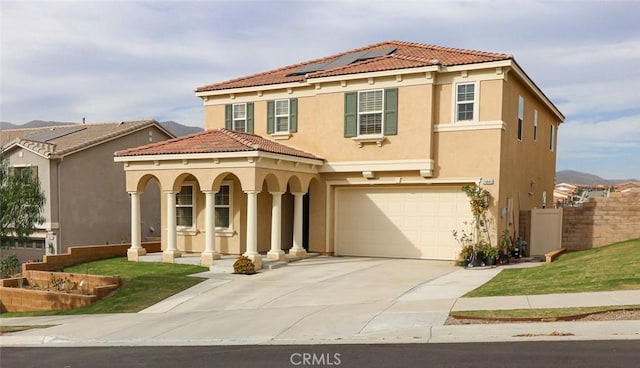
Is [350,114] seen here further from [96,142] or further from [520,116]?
[96,142]

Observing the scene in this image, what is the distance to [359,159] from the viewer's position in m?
19.5

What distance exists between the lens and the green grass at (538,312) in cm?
903

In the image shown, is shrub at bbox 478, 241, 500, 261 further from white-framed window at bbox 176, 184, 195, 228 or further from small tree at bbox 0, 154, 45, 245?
small tree at bbox 0, 154, 45, 245

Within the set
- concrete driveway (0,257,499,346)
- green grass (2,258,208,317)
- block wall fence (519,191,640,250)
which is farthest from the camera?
block wall fence (519,191,640,250)

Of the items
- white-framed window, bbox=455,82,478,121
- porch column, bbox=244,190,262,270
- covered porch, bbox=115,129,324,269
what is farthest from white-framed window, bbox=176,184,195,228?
white-framed window, bbox=455,82,478,121

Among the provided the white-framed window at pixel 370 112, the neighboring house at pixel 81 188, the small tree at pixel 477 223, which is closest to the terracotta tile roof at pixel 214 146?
the white-framed window at pixel 370 112

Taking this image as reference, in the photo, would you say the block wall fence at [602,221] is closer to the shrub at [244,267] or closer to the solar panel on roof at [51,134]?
the shrub at [244,267]

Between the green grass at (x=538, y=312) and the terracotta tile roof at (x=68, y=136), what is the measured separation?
2114 cm

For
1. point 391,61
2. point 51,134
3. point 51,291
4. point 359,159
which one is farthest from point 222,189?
point 51,134

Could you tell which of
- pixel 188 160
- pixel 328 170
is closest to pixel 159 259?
pixel 188 160

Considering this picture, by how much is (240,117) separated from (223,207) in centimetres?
445

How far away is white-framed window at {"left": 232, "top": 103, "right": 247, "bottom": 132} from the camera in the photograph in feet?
72.9

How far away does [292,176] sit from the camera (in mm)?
18859

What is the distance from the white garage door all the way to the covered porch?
168 cm
